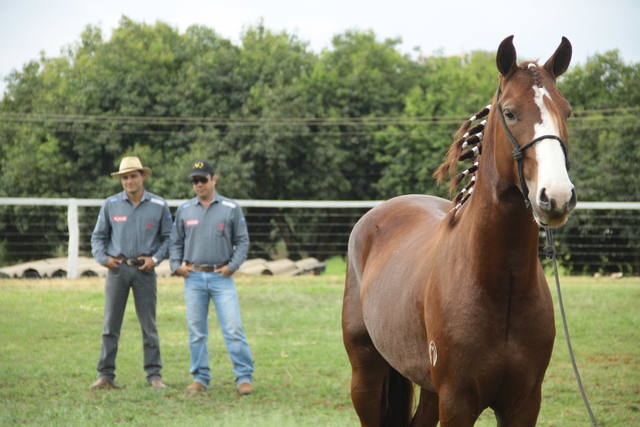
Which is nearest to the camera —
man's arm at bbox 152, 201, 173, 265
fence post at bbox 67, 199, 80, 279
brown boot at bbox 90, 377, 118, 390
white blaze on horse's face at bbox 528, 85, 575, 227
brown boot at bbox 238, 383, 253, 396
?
white blaze on horse's face at bbox 528, 85, 575, 227

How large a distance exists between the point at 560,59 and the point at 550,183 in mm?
723

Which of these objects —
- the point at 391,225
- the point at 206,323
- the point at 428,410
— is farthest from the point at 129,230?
the point at 428,410

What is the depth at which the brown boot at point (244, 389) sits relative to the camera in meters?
6.29

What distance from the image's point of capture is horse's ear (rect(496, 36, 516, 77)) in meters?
2.65

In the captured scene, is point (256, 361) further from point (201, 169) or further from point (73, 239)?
point (73, 239)

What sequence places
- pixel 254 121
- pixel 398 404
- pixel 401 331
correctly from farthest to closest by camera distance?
pixel 254 121
pixel 398 404
pixel 401 331

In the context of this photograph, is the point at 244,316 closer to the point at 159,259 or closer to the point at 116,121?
the point at 159,259

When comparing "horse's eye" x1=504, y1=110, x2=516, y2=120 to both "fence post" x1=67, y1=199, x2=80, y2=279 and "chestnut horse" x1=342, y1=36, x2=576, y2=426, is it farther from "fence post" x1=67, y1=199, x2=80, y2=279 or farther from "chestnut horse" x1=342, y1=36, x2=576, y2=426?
"fence post" x1=67, y1=199, x2=80, y2=279

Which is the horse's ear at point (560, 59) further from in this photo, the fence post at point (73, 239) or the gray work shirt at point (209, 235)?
the fence post at point (73, 239)

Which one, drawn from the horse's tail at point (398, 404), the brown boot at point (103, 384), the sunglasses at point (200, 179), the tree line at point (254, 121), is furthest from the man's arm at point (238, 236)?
the tree line at point (254, 121)

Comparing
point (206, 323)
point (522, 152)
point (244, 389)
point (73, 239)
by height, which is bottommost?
point (244, 389)

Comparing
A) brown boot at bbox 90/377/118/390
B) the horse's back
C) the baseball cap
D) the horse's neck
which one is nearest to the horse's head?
the horse's neck

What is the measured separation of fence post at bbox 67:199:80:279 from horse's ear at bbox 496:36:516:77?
10.9 metres

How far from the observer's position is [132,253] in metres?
6.82
